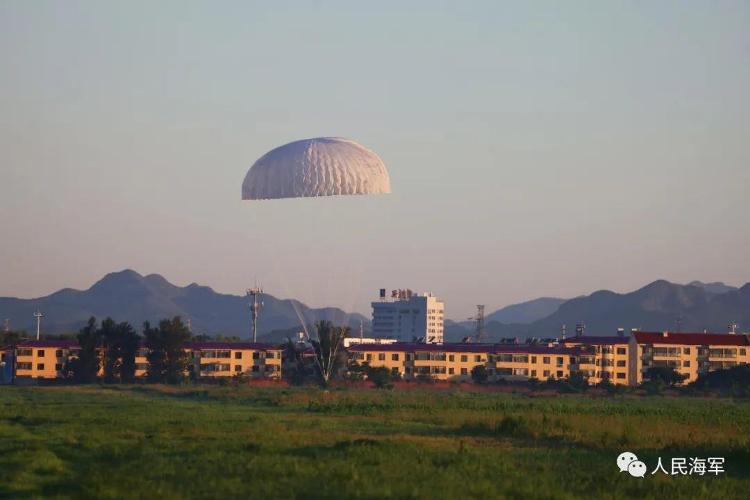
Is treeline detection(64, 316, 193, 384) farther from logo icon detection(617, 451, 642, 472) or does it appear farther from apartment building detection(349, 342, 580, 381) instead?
logo icon detection(617, 451, 642, 472)

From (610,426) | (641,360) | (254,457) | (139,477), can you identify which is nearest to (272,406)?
(610,426)

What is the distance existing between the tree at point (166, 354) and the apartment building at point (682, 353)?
133 ft

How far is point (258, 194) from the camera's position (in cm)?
5531

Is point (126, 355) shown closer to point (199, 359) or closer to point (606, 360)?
point (199, 359)

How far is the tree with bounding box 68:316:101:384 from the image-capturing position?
98.6m

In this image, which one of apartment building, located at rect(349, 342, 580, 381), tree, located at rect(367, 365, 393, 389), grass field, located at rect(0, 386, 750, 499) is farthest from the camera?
apartment building, located at rect(349, 342, 580, 381)

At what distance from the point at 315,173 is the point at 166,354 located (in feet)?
165

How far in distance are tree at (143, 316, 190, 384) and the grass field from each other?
139 ft

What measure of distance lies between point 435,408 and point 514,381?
169 ft

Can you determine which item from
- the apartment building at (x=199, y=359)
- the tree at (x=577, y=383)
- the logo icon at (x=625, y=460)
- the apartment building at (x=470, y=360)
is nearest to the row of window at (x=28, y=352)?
the apartment building at (x=199, y=359)

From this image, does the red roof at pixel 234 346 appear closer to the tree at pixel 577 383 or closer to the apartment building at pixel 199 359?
the apartment building at pixel 199 359

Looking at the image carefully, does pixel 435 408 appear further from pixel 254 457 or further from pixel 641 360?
pixel 641 360

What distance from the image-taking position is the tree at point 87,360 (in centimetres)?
9856

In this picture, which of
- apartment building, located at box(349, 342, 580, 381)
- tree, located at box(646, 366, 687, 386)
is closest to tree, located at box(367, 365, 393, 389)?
apartment building, located at box(349, 342, 580, 381)
